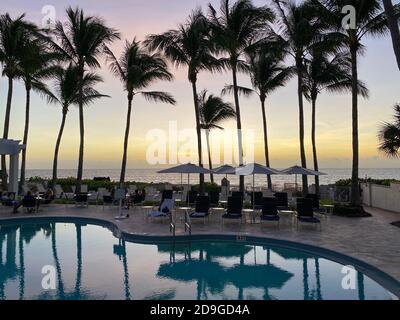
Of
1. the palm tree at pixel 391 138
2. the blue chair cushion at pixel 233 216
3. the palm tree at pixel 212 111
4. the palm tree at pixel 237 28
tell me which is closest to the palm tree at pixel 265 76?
the palm tree at pixel 237 28

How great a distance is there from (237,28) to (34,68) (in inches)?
491

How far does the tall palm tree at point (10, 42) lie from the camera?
826 inches

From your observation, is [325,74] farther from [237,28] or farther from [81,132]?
[81,132]

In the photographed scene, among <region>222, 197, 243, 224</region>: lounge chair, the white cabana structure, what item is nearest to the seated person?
the white cabana structure

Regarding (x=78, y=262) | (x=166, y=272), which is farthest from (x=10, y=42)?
(x=166, y=272)

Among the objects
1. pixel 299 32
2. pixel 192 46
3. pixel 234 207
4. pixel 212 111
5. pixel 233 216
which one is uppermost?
pixel 192 46

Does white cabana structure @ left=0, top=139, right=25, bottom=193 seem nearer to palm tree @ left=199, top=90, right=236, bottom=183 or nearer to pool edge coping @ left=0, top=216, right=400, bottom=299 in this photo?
pool edge coping @ left=0, top=216, right=400, bottom=299

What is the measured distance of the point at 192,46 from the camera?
1947 centimetres

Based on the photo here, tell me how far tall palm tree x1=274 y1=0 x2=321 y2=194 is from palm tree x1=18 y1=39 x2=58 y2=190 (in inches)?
528

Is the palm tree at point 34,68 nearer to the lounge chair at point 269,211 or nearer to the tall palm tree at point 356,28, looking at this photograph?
the lounge chair at point 269,211

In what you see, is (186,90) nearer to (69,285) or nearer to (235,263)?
(235,263)

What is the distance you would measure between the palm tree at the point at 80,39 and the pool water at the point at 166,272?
11.2 metres

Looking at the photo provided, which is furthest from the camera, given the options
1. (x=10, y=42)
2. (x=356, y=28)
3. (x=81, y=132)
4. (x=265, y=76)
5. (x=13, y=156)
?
(x=265, y=76)
